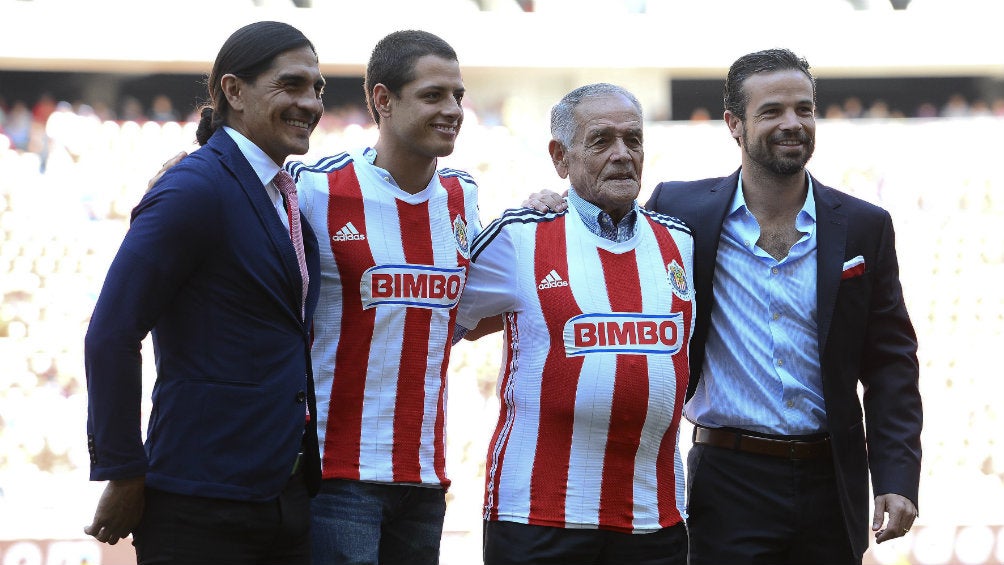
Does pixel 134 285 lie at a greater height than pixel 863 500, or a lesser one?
greater

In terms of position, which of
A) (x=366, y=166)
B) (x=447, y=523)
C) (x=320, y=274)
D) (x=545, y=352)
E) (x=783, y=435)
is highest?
(x=366, y=166)

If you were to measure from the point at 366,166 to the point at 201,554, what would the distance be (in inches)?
37.5

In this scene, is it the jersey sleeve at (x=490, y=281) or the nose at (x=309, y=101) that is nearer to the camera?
the nose at (x=309, y=101)

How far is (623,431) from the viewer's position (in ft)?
8.33

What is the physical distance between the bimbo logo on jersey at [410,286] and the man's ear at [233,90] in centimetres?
45

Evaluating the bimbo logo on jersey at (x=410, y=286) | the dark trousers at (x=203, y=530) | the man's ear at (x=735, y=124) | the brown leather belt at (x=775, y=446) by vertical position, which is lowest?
the dark trousers at (x=203, y=530)

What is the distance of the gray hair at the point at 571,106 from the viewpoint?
2732 mm

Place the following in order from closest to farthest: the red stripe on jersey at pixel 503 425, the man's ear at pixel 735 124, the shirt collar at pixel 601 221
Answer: the red stripe on jersey at pixel 503 425 → the shirt collar at pixel 601 221 → the man's ear at pixel 735 124

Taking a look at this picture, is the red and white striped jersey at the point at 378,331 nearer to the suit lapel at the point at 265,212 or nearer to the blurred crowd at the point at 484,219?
the suit lapel at the point at 265,212

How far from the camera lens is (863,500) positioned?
9.19 feet

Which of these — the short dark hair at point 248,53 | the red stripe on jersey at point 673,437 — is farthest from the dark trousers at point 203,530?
the red stripe on jersey at point 673,437

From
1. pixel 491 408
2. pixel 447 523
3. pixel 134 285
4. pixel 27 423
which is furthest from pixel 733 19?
pixel 134 285

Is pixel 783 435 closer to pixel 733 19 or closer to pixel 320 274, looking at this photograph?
pixel 320 274

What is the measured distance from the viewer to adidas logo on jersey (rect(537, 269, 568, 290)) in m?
2.59
